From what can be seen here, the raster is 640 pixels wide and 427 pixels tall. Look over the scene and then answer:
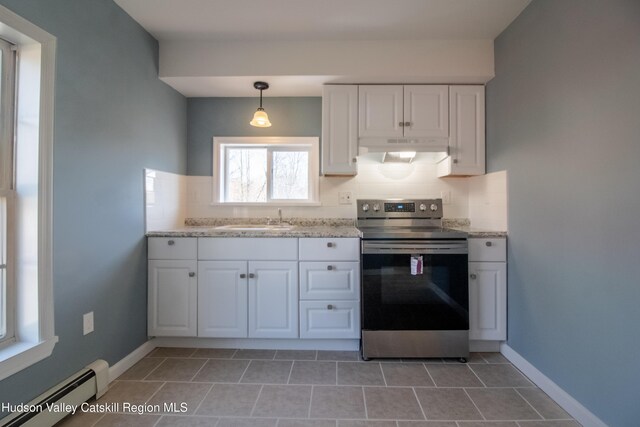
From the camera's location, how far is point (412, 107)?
2398 mm

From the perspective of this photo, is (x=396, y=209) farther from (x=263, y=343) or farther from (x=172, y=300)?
(x=172, y=300)

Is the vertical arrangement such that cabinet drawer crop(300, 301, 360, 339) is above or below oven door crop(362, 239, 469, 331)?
below

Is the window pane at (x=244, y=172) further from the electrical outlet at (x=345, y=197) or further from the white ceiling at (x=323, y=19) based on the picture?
the white ceiling at (x=323, y=19)

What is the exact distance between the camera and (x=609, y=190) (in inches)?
52.1

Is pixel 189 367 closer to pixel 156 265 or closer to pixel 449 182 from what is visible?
pixel 156 265

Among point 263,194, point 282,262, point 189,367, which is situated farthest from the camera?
point 263,194

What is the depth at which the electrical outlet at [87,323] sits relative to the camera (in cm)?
165

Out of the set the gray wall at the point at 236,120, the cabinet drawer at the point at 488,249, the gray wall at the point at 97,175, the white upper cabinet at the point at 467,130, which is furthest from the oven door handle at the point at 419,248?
the gray wall at the point at 97,175

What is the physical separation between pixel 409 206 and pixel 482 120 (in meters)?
0.90

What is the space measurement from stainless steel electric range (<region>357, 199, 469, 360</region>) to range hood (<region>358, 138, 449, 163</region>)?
72 centimetres

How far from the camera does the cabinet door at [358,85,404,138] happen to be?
2396 mm

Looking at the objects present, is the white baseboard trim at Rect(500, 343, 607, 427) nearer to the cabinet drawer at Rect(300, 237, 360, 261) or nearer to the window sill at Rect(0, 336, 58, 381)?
the cabinet drawer at Rect(300, 237, 360, 261)

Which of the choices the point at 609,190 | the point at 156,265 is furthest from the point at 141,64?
the point at 609,190

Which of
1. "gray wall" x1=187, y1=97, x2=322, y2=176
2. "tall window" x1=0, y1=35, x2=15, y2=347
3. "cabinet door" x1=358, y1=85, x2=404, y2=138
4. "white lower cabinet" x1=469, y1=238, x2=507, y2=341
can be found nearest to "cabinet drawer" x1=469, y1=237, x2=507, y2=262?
"white lower cabinet" x1=469, y1=238, x2=507, y2=341
